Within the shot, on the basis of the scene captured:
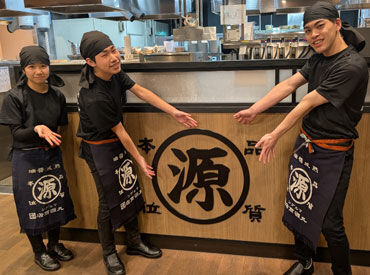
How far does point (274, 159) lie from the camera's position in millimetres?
2213

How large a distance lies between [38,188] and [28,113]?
1.59ft

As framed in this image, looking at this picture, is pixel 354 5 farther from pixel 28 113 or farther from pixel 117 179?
pixel 28 113

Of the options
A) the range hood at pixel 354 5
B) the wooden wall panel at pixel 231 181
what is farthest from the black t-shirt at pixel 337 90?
the range hood at pixel 354 5

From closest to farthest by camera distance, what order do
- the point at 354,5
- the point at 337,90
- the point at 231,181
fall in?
1. the point at 337,90
2. the point at 231,181
3. the point at 354,5

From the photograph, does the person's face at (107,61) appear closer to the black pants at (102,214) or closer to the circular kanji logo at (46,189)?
the black pants at (102,214)

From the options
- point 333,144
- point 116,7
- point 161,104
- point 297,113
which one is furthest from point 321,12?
point 116,7

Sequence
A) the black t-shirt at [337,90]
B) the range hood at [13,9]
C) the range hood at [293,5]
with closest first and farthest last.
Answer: the black t-shirt at [337,90]
the range hood at [13,9]
the range hood at [293,5]

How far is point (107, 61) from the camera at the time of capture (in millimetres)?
1978

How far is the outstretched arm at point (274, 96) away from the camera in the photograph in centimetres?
192

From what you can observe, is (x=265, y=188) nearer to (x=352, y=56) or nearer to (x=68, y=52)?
(x=352, y=56)

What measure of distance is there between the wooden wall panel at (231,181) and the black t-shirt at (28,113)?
0.22m

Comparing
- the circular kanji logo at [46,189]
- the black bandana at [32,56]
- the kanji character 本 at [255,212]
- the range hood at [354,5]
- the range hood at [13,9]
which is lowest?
the kanji character 本 at [255,212]

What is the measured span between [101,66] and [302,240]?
150 centimetres

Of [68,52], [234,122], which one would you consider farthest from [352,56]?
[68,52]
